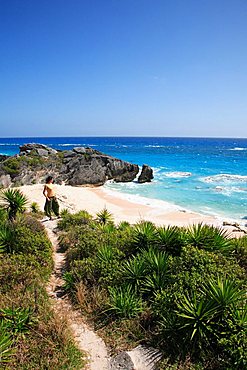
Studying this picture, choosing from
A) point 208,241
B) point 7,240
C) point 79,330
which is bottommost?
point 79,330

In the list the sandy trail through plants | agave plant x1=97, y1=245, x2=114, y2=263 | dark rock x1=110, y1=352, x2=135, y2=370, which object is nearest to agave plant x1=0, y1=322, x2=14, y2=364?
the sandy trail through plants

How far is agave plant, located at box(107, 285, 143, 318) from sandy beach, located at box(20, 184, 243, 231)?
455 inches

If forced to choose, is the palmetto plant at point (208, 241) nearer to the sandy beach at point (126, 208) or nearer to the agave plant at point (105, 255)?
the agave plant at point (105, 255)

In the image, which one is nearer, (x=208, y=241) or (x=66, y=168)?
(x=208, y=241)

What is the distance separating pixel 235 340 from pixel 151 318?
66.3 inches

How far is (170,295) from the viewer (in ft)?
17.2

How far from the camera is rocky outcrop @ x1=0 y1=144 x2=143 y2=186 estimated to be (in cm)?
3139

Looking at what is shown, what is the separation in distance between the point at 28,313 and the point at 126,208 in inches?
690

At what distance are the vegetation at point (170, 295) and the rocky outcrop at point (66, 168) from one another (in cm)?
→ 2532

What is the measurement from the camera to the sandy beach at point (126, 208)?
18.4 m

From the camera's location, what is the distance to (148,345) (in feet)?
15.3

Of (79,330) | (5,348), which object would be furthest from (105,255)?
(5,348)

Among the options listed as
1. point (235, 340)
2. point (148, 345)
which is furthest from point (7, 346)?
point (235, 340)

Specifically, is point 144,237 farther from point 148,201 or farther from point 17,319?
point 148,201
